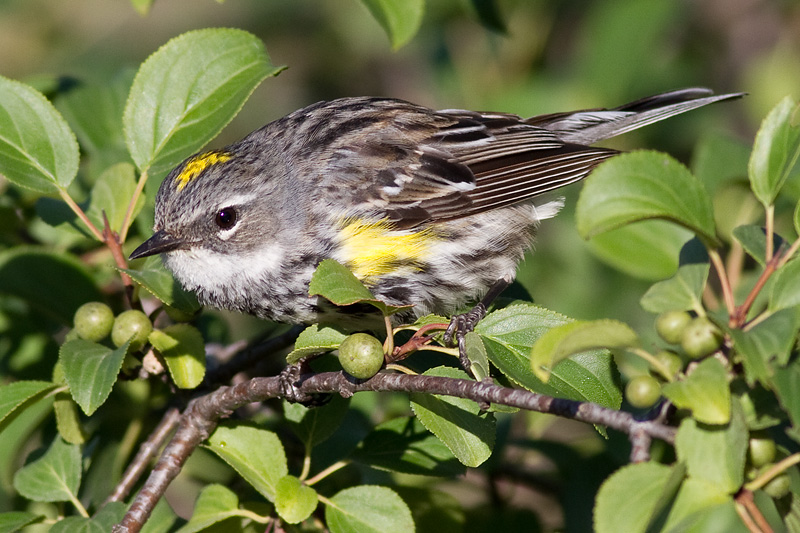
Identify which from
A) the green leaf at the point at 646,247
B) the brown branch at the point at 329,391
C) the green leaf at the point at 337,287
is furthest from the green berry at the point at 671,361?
the green leaf at the point at 646,247

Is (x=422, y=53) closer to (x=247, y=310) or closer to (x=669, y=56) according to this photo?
(x=669, y=56)

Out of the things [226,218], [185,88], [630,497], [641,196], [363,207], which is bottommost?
[226,218]

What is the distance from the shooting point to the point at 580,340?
1.81 meters

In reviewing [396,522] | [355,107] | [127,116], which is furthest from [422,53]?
[396,522]

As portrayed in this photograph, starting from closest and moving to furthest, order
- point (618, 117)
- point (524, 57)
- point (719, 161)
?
point (719, 161) → point (618, 117) → point (524, 57)

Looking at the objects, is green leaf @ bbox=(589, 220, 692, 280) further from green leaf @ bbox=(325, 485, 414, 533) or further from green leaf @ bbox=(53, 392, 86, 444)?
green leaf @ bbox=(53, 392, 86, 444)

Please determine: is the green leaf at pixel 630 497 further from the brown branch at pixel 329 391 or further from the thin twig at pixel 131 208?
the thin twig at pixel 131 208

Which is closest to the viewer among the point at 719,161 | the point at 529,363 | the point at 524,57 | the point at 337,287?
the point at 337,287

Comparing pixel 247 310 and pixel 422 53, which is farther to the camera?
pixel 422 53

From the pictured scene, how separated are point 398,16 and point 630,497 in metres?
1.98

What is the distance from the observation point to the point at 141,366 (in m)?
3.18

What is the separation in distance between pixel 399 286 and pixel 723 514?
2029 mm

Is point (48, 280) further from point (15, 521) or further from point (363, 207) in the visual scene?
point (363, 207)

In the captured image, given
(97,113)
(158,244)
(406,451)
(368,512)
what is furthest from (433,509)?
(97,113)
